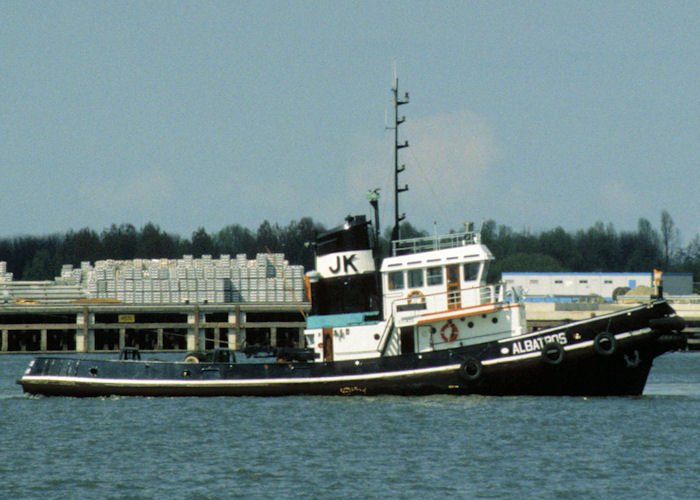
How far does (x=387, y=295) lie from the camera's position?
34250mm

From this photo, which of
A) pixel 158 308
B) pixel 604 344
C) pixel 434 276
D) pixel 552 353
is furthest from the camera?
pixel 158 308

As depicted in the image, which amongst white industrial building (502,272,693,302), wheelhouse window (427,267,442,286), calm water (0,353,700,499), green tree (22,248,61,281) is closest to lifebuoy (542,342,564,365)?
calm water (0,353,700,499)

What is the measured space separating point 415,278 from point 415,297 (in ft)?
2.46

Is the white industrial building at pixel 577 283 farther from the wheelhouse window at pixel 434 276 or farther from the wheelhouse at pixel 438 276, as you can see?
the wheelhouse window at pixel 434 276

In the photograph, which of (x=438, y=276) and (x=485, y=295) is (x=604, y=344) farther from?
(x=438, y=276)

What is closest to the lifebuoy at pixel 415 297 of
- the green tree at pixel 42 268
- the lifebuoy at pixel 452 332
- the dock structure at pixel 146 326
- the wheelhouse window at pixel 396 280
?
the wheelhouse window at pixel 396 280

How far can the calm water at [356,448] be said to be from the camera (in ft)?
73.8

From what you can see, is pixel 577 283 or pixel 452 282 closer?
pixel 452 282

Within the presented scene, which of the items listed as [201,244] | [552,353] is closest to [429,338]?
[552,353]

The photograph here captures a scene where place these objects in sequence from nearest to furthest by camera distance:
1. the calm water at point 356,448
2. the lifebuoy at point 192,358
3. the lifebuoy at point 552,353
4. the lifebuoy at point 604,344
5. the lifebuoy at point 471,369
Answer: the calm water at point 356,448
the lifebuoy at point 604,344
the lifebuoy at point 552,353
the lifebuoy at point 471,369
the lifebuoy at point 192,358

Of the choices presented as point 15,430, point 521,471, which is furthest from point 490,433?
point 15,430

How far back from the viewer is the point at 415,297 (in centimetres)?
3359

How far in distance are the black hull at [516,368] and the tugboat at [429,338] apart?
0.03 metres

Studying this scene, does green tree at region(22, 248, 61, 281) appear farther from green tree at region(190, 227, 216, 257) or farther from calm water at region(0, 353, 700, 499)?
calm water at region(0, 353, 700, 499)
